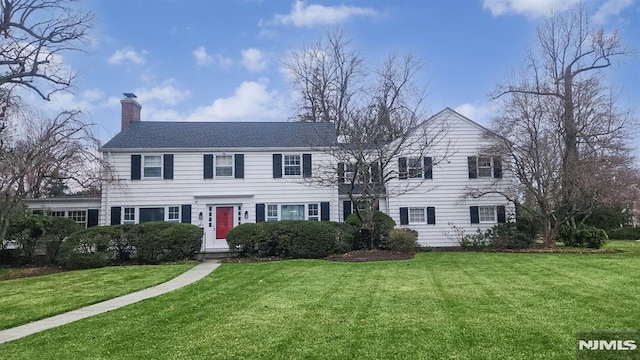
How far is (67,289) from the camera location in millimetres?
10398

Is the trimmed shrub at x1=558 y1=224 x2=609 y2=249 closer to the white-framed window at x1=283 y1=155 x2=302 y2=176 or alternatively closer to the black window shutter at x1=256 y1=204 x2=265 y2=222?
the white-framed window at x1=283 y1=155 x2=302 y2=176

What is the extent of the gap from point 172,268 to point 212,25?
363 inches

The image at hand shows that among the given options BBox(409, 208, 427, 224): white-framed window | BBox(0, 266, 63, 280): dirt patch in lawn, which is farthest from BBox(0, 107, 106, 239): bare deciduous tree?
BBox(409, 208, 427, 224): white-framed window

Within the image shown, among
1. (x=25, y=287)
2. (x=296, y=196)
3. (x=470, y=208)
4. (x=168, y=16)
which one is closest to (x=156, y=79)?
(x=168, y=16)

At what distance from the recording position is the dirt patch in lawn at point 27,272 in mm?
13398

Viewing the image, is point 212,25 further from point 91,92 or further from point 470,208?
point 470,208

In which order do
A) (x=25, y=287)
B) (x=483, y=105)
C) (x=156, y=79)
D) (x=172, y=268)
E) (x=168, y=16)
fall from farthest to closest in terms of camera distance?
(x=483, y=105), (x=156, y=79), (x=168, y=16), (x=172, y=268), (x=25, y=287)

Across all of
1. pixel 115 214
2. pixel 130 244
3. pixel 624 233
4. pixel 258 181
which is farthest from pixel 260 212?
pixel 624 233

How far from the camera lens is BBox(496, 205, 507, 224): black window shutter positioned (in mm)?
20828

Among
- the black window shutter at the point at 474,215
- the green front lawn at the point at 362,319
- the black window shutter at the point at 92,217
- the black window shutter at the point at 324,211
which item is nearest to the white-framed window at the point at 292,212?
the black window shutter at the point at 324,211

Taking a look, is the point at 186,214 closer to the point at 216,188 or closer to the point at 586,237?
the point at 216,188

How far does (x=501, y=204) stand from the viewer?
20922 millimetres

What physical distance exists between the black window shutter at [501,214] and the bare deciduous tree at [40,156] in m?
18.0

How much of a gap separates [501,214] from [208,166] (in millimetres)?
14448
